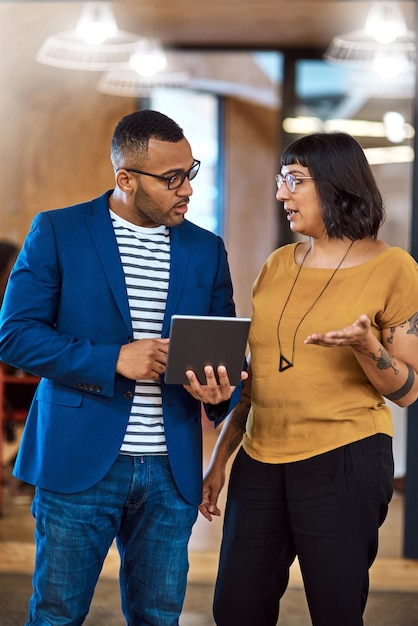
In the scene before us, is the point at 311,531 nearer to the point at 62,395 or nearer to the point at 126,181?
the point at 62,395

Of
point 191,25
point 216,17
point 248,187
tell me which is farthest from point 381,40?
point 248,187

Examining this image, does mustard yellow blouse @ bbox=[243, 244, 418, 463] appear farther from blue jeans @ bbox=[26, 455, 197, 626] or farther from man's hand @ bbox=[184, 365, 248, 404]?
blue jeans @ bbox=[26, 455, 197, 626]

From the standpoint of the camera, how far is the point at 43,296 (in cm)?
201

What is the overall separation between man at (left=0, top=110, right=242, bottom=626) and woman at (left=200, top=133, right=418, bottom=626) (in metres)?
0.15

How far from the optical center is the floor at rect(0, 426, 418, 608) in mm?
3646

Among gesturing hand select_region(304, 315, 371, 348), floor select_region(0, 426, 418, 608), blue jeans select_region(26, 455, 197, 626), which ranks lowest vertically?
floor select_region(0, 426, 418, 608)

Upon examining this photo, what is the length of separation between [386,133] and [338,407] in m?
4.75

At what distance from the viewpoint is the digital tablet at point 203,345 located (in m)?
1.85

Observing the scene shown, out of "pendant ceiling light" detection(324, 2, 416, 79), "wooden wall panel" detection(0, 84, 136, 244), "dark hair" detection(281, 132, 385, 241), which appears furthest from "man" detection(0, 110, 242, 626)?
"wooden wall panel" detection(0, 84, 136, 244)

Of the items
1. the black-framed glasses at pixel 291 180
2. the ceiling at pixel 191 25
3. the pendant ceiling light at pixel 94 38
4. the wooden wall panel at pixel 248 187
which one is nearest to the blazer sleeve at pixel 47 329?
the black-framed glasses at pixel 291 180

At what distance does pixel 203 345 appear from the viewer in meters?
1.89

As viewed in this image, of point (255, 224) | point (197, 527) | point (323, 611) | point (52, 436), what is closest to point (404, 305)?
point (323, 611)

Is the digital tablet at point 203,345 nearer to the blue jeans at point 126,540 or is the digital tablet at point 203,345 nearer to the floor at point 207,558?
the blue jeans at point 126,540

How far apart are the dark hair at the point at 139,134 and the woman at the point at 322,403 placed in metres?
0.29
